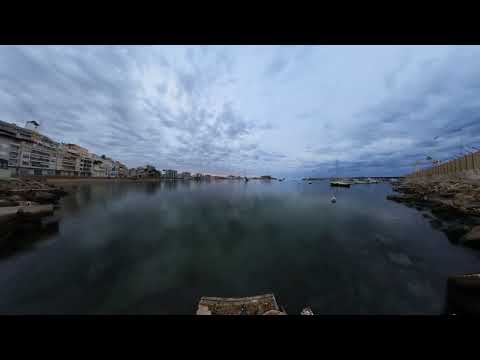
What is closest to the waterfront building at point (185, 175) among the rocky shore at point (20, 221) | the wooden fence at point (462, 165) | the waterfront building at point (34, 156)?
the waterfront building at point (34, 156)

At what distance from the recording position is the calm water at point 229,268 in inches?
221

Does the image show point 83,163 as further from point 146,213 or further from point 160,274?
point 160,274

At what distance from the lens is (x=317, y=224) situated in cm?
1439

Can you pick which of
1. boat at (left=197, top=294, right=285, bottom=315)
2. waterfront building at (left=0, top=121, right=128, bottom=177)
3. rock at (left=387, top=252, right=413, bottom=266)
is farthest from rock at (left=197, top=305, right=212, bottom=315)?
waterfront building at (left=0, top=121, right=128, bottom=177)

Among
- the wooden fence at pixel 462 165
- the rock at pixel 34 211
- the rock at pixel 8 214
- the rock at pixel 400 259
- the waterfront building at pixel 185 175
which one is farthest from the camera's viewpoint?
the waterfront building at pixel 185 175

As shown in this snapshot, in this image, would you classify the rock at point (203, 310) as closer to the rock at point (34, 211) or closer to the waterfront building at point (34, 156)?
the rock at point (34, 211)

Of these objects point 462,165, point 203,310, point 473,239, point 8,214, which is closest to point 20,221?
point 8,214

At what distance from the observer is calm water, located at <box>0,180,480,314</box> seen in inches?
221

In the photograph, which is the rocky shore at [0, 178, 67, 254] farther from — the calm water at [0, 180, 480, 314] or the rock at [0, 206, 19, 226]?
the calm water at [0, 180, 480, 314]

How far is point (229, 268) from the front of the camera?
762cm

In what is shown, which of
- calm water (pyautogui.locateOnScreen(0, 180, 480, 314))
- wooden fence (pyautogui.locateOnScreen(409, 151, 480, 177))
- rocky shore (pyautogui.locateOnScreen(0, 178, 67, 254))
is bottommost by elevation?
calm water (pyautogui.locateOnScreen(0, 180, 480, 314))

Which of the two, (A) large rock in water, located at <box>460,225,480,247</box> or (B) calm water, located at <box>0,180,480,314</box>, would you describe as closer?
(B) calm water, located at <box>0,180,480,314</box>
